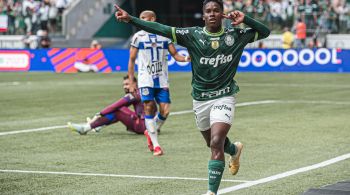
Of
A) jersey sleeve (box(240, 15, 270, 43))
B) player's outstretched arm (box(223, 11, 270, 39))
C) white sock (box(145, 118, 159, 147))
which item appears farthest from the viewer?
white sock (box(145, 118, 159, 147))

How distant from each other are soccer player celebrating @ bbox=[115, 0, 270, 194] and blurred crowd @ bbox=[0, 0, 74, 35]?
41325mm

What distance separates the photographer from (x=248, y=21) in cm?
1012

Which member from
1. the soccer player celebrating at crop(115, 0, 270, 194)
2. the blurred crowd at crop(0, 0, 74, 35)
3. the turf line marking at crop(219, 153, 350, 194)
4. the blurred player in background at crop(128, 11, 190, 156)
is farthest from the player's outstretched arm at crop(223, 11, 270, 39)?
the blurred crowd at crop(0, 0, 74, 35)

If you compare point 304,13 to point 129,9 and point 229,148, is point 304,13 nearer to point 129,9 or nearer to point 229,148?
point 129,9

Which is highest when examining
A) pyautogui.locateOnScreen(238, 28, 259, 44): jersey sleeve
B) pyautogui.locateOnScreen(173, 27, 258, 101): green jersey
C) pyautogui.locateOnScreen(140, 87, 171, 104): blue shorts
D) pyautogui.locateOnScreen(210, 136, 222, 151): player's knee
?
pyautogui.locateOnScreen(238, 28, 259, 44): jersey sleeve

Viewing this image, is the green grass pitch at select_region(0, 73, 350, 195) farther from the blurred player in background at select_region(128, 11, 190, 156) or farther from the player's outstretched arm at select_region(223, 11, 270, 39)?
the player's outstretched arm at select_region(223, 11, 270, 39)

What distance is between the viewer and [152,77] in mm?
15109

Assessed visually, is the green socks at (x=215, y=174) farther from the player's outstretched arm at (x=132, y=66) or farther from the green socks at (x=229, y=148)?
the player's outstretched arm at (x=132, y=66)

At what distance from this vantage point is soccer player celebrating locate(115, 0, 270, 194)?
9.94m

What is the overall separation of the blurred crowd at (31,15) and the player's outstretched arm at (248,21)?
41.4 metres

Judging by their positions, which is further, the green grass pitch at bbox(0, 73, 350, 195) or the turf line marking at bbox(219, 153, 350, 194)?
the green grass pitch at bbox(0, 73, 350, 195)

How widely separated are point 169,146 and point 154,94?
3.07 feet

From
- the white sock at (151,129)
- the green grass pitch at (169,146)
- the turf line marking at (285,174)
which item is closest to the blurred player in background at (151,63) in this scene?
the white sock at (151,129)

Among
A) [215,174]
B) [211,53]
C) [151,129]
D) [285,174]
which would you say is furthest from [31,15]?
[215,174]
